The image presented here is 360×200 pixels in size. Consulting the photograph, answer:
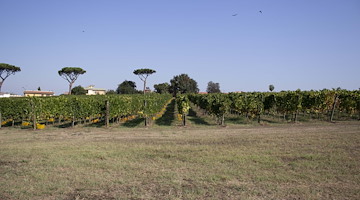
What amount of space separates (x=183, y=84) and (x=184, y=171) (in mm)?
104203

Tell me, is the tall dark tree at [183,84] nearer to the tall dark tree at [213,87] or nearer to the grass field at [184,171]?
the tall dark tree at [213,87]

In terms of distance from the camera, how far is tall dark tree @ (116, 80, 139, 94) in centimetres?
9988

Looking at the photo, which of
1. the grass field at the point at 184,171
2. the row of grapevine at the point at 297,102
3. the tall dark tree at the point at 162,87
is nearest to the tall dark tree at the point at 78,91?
the tall dark tree at the point at 162,87

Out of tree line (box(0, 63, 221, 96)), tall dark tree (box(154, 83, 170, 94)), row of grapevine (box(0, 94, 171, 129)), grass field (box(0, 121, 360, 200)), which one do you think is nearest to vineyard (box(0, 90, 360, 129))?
row of grapevine (box(0, 94, 171, 129))

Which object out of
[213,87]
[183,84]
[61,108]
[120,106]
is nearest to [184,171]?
[120,106]

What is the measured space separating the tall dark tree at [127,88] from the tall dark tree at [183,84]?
709 inches

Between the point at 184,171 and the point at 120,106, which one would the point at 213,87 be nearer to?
the point at 120,106

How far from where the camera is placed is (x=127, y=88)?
100 metres

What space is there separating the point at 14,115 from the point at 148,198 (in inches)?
836

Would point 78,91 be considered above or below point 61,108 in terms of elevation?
above

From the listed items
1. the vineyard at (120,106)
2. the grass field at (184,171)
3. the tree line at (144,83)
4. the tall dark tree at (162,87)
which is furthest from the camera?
the tall dark tree at (162,87)

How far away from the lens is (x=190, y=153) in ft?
30.0

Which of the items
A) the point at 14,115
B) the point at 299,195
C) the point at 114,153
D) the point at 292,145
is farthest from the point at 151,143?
the point at 14,115

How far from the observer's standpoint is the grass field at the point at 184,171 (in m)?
5.54
